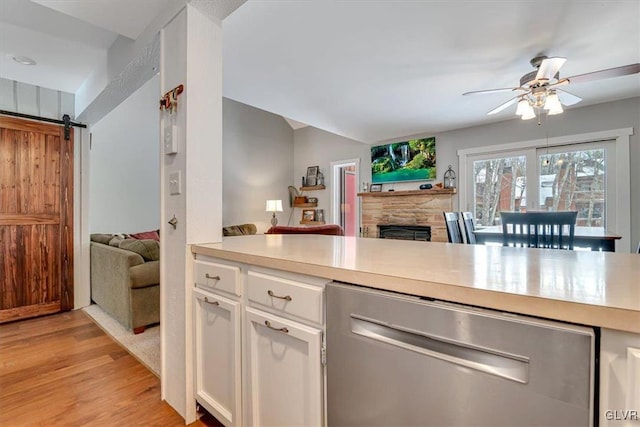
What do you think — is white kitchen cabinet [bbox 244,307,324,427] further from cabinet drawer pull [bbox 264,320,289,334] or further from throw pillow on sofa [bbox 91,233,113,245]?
throw pillow on sofa [bbox 91,233,113,245]

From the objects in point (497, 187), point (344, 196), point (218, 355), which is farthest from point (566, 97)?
point (344, 196)

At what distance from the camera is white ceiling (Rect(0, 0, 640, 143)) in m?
1.99

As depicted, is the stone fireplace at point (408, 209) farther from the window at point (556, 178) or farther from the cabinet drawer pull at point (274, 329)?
the cabinet drawer pull at point (274, 329)

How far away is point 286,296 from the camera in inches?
42.1

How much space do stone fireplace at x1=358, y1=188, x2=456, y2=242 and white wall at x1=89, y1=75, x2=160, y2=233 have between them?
348 cm

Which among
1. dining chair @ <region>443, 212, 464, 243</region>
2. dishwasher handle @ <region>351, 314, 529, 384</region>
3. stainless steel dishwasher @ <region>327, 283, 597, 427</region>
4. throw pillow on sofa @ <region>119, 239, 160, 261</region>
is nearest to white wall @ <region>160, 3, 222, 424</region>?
stainless steel dishwasher @ <region>327, 283, 597, 427</region>

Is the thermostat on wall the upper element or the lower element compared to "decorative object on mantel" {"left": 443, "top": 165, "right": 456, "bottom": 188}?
lower

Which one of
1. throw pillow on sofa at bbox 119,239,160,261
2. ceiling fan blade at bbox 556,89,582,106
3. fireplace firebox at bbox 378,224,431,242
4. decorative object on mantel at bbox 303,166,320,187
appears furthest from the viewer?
decorative object on mantel at bbox 303,166,320,187

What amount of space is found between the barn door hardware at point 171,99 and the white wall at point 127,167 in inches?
103

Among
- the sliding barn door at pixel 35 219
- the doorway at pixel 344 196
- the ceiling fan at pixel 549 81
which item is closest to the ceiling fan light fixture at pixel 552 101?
the ceiling fan at pixel 549 81

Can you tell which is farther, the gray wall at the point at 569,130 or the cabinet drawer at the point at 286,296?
the gray wall at the point at 569,130

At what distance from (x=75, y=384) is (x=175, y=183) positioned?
1.44m

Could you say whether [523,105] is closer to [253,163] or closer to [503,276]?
[503,276]

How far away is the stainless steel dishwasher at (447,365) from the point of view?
580mm
